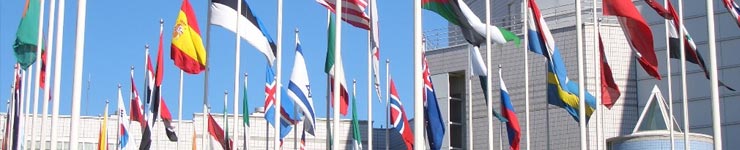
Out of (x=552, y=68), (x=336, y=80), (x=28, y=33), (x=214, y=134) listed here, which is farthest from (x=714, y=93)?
(x=214, y=134)

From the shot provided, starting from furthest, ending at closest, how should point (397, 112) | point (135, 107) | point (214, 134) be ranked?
point (214, 134) < point (135, 107) < point (397, 112)

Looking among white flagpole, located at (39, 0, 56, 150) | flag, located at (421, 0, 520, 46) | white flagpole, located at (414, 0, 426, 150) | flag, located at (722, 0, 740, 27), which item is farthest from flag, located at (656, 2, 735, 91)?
white flagpole, located at (39, 0, 56, 150)

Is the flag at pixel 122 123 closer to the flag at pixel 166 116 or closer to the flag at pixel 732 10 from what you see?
the flag at pixel 166 116

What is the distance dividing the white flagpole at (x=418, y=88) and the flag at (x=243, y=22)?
6818 mm

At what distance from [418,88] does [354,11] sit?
7079mm

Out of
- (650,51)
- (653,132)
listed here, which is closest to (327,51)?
(650,51)

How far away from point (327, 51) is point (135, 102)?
8808 mm

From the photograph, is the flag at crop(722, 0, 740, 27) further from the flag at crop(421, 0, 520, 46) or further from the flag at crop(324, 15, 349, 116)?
the flag at crop(324, 15, 349, 116)

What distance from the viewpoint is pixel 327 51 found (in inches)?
1441

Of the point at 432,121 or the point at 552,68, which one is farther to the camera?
the point at 432,121

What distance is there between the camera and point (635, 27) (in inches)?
1369

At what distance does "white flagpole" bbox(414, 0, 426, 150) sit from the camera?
27.3m

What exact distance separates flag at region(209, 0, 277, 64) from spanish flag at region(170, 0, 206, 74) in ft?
4.06

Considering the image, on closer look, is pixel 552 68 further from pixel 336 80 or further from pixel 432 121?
pixel 336 80
